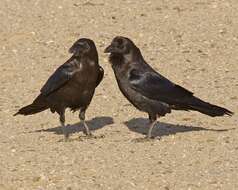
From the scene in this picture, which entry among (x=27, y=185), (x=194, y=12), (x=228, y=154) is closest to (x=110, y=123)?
(x=228, y=154)

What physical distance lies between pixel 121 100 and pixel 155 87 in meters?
2.52

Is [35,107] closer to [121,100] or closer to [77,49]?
[77,49]

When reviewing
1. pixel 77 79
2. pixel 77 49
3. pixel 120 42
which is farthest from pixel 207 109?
pixel 77 49

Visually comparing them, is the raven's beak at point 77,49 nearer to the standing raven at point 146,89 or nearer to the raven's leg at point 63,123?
the standing raven at point 146,89

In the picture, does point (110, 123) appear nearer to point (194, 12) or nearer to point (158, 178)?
point (158, 178)

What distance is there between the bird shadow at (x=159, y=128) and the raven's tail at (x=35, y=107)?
133 cm

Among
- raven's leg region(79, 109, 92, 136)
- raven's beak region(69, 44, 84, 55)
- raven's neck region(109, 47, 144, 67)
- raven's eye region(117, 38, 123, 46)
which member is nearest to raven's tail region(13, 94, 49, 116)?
raven's leg region(79, 109, 92, 136)

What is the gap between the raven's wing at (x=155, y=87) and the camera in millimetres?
13477

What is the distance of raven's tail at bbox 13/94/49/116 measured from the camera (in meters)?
14.2

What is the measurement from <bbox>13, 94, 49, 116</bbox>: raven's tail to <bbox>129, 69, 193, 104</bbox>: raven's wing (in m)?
A: 1.49

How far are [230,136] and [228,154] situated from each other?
41.3 inches

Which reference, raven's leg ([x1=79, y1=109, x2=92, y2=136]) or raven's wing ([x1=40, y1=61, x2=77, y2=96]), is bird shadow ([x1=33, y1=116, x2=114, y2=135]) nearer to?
raven's leg ([x1=79, y1=109, x2=92, y2=136])

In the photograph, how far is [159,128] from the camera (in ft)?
47.4

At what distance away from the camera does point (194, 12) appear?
21.3 metres
